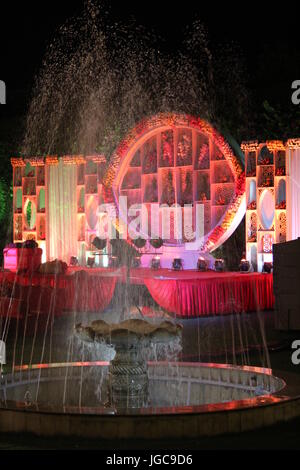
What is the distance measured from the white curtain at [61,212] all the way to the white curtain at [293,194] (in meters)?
5.37

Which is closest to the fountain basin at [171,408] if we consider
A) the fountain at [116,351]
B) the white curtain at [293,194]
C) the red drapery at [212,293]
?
the fountain at [116,351]

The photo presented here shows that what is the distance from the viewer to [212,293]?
1289 centimetres

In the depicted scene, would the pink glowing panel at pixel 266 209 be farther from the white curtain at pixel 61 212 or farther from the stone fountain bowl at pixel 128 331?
the stone fountain bowl at pixel 128 331

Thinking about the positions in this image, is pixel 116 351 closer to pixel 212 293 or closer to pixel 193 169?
pixel 212 293

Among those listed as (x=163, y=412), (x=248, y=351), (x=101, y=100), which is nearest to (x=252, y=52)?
(x=101, y=100)

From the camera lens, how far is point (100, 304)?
14.1 meters

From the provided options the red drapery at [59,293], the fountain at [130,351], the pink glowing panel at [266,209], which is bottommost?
the fountain at [130,351]

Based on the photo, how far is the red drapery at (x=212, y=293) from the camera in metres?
12.6

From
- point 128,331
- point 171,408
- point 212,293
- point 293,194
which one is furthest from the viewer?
point 293,194

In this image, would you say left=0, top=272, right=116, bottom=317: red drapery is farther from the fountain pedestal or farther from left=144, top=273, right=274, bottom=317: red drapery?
the fountain pedestal

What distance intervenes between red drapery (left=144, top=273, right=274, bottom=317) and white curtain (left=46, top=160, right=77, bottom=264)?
4.89 metres

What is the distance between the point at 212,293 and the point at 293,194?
215 centimetres

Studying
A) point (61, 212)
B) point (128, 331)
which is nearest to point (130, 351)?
point (128, 331)

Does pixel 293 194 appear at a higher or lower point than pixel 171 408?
higher
